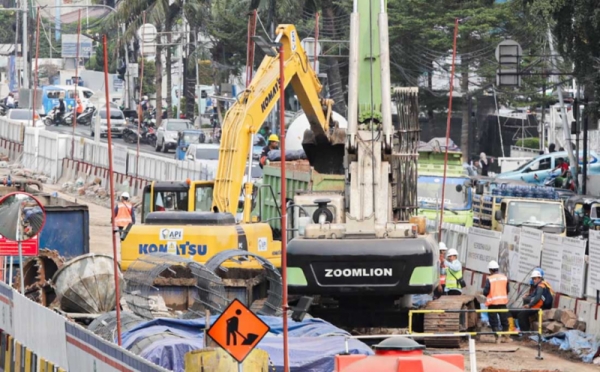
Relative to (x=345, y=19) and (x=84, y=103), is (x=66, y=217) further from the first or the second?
(x=84, y=103)

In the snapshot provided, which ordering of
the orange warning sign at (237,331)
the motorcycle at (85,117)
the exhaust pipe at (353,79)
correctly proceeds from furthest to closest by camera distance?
the motorcycle at (85,117), the exhaust pipe at (353,79), the orange warning sign at (237,331)

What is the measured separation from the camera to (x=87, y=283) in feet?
73.7

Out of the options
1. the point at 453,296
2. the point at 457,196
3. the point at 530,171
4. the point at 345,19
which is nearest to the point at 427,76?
the point at 345,19

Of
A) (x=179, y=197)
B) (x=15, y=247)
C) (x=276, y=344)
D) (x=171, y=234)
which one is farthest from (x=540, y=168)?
(x=276, y=344)

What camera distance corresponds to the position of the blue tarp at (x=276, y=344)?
49.4 ft

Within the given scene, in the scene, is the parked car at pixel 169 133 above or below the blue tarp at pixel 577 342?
above

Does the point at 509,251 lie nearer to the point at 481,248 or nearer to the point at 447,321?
the point at 481,248

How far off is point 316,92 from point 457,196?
7820 mm

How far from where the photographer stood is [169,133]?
67.1 m

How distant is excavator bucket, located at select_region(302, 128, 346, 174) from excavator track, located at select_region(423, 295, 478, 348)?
239 inches

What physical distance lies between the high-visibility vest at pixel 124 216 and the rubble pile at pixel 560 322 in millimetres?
10187

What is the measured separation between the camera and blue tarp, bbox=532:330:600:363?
73.2 ft

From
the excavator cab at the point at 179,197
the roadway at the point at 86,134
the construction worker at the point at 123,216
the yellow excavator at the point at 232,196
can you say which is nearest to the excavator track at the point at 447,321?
the yellow excavator at the point at 232,196

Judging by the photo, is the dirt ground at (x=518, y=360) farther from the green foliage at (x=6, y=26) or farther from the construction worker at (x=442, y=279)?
the green foliage at (x=6, y=26)
